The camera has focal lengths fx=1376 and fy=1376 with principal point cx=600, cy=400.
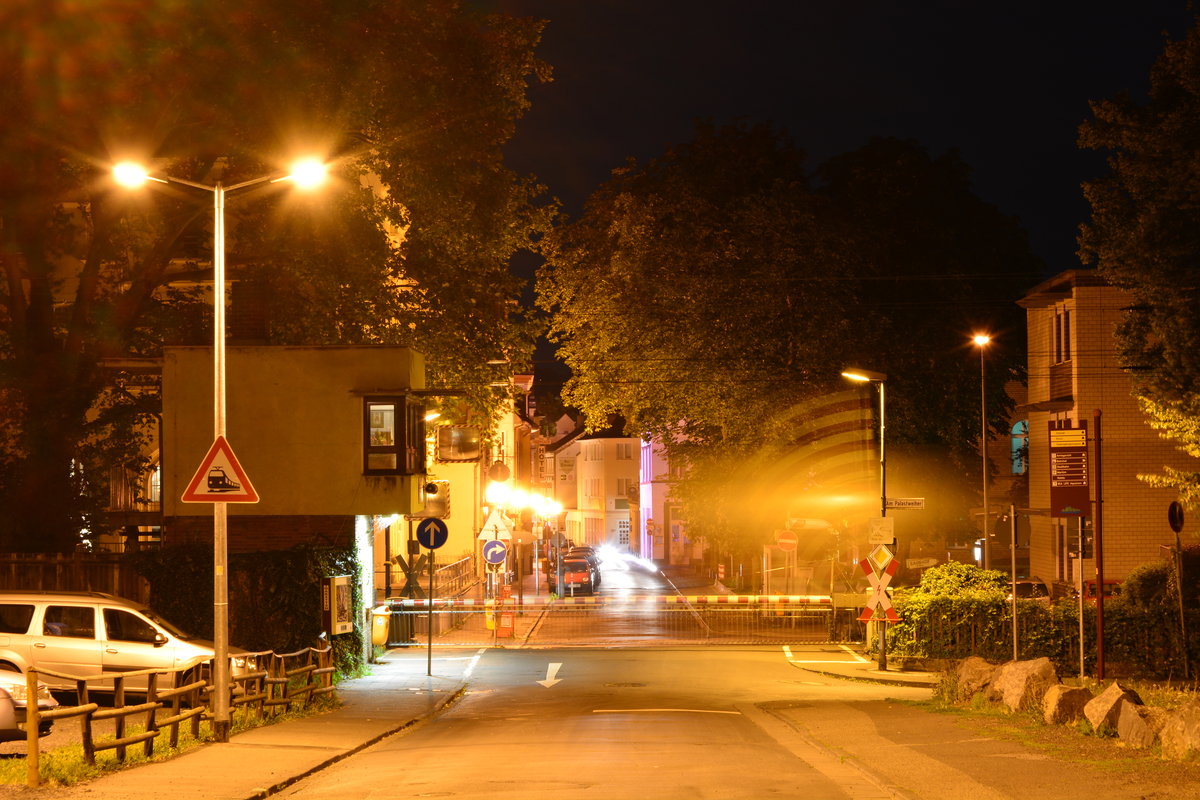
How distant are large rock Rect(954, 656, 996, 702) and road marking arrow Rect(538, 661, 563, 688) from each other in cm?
894

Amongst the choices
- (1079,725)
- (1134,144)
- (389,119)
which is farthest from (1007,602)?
(389,119)

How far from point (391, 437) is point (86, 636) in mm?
9408

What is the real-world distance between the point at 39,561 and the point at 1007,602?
18.9m

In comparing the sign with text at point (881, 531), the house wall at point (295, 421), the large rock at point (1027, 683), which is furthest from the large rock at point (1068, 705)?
the house wall at point (295, 421)

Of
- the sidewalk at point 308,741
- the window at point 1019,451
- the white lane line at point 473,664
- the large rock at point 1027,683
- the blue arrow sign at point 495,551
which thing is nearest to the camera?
the sidewalk at point 308,741

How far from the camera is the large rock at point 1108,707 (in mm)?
15320

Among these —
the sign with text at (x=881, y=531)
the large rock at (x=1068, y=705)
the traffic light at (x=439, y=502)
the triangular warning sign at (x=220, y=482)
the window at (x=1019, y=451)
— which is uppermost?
the window at (x=1019, y=451)

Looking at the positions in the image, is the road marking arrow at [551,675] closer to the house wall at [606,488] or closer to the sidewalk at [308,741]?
the sidewalk at [308,741]

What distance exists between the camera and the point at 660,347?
42.1 metres

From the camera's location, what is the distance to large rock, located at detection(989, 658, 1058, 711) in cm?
1820

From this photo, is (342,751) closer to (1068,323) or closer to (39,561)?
(39,561)

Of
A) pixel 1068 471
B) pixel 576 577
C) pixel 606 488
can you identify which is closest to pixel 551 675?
pixel 1068 471

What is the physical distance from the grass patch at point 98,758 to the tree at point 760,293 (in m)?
24.6

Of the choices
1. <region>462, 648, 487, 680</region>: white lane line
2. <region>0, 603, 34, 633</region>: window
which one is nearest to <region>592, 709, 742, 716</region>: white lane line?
<region>462, 648, 487, 680</region>: white lane line
